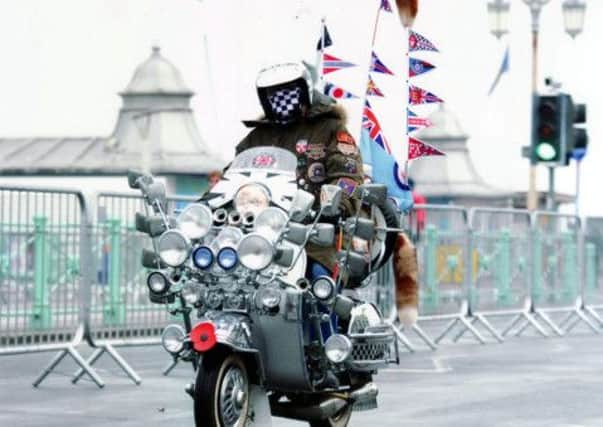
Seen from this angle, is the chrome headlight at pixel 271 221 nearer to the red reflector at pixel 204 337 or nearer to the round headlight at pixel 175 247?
the round headlight at pixel 175 247

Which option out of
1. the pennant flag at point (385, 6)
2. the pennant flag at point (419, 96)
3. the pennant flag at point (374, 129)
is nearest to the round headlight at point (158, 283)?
the pennant flag at point (374, 129)

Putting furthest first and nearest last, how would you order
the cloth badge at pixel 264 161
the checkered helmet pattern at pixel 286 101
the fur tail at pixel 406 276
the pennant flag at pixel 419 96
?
the pennant flag at pixel 419 96 → the fur tail at pixel 406 276 → the checkered helmet pattern at pixel 286 101 → the cloth badge at pixel 264 161

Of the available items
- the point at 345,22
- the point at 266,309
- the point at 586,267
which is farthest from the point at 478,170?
the point at 266,309

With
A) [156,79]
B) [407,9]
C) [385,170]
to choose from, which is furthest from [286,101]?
[156,79]

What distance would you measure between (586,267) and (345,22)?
9549mm

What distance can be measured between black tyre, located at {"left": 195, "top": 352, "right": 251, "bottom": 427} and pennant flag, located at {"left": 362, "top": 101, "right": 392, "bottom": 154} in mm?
2999

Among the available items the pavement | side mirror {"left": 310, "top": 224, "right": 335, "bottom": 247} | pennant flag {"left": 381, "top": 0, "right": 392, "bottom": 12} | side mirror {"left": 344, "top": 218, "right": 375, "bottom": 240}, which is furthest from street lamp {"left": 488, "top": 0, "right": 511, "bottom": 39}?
side mirror {"left": 310, "top": 224, "right": 335, "bottom": 247}

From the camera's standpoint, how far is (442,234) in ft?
68.4

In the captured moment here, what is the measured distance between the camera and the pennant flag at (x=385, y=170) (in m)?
11.7

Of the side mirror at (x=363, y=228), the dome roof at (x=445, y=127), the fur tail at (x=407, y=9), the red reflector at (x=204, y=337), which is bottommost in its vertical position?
the red reflector at (x=204, y=337)

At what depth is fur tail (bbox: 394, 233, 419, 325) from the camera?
36.1 ft

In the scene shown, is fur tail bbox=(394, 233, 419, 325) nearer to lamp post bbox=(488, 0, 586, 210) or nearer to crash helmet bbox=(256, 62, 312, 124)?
crash helmet bbox=(256, 62, 312, 124)

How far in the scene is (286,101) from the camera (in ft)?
33.5

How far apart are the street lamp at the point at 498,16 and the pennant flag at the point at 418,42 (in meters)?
26.1
